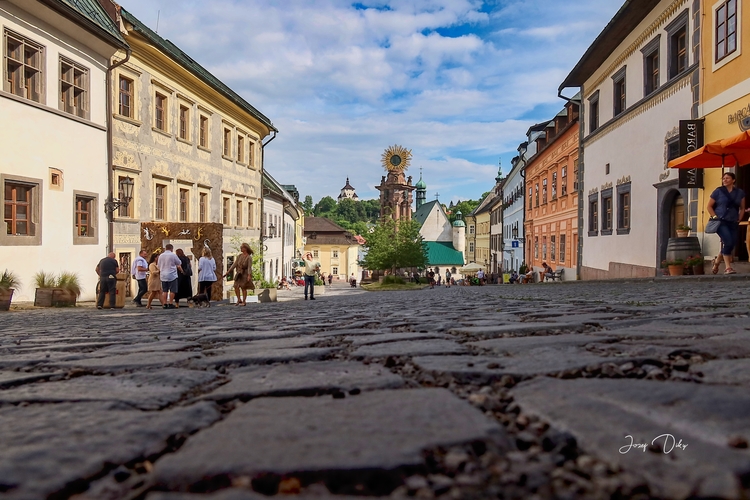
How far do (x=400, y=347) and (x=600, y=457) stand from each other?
233 centimetres

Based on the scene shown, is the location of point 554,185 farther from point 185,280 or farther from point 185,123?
point 185,280

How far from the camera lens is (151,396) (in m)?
2.54

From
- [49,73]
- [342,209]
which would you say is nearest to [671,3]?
[49,73]

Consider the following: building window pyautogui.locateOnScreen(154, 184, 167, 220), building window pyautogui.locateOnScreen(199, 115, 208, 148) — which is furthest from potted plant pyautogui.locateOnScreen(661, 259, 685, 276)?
building window pyautogui.locateOnScreen(199, 115, 208, 148)

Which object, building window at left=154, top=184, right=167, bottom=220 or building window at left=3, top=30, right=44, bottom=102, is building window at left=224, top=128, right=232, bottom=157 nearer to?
building window at left=154, top=184, right=167, bottom=220

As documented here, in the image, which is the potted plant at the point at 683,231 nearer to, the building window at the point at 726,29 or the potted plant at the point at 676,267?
the potted plant at the point at 676,267

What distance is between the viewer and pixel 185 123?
24531 mm

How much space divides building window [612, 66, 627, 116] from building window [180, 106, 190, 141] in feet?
51.3

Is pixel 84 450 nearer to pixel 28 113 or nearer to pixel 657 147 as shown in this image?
pixel 28 113

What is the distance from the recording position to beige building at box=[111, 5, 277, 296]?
63.5 ft

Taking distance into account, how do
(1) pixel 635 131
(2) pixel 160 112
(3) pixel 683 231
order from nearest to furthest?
(3) pixel 683 231 → (1) pixel 635 131 → (2) pixel 160 112

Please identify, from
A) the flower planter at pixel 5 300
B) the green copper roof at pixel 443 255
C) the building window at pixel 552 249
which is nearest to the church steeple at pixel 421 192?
the green copper roof at pixel 443 255

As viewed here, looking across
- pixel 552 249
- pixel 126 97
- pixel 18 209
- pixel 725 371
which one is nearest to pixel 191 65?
pixel 126 97

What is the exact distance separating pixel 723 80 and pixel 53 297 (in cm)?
1582
